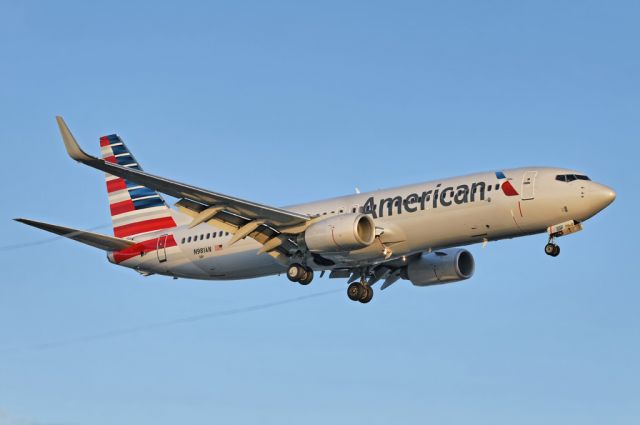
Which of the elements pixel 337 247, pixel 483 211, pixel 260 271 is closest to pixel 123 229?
pixel 260 271

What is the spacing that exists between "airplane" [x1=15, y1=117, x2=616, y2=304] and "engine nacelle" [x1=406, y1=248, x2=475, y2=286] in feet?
0.16

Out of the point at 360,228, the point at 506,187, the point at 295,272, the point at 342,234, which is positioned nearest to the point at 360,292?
the point at 295,272

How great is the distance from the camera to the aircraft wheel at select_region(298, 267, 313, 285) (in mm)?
53969

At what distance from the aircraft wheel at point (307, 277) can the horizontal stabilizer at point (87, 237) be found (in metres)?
10.0

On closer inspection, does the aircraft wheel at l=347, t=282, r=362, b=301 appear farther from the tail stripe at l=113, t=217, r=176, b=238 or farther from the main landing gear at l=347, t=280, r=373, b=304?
the tail stripe at l=113, t=217, r=176, b=238

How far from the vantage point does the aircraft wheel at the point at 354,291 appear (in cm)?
5678

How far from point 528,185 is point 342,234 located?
26.3 ft

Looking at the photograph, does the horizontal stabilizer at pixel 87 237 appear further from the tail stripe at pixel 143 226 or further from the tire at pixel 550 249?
the tire at pixel 550 249

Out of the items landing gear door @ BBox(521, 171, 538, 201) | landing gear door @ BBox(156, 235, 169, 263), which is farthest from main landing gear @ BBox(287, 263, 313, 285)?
landing gear door @ BBox(521, 171, 538, 201)

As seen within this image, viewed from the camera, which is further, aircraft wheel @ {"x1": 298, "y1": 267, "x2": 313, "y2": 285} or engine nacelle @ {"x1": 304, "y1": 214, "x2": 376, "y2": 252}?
aircraft wheel @ {"x1": 298, "y1": 267, "x2": 313, "y2": 285}

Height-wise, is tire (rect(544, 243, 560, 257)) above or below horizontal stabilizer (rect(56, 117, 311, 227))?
below

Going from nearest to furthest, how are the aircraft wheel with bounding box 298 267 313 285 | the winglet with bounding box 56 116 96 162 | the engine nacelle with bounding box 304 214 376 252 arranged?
1. the winglet with bounding box 56 116 96 162
2. the engine nacelle with bounding box 304 214 376 252
3. the aircraft wheel with bounding box 298 267 313 285

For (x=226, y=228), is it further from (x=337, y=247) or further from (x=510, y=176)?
(x=510, y=176)

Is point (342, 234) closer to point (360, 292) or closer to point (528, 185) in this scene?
point (360, 292)
